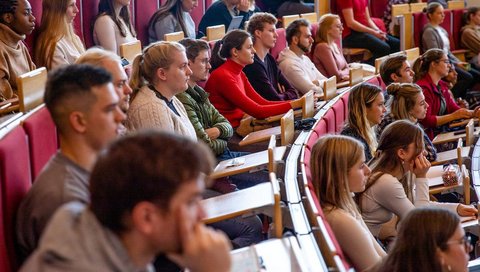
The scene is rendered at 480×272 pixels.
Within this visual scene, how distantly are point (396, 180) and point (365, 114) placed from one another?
1.30ft

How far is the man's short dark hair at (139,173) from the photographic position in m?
0.68

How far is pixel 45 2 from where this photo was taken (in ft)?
7.51

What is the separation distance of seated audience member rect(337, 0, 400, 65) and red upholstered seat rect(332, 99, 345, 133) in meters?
1.79

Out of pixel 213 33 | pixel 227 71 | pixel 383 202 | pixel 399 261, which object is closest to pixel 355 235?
pixel 399 261

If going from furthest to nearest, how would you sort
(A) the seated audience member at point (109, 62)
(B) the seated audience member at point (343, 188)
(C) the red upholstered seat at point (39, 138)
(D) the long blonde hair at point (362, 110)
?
(D) the long blonde hair at point (362, 110) < (B) the seated audience member at point (343, 188) < (A) the seated audience member at point (109, 62) < (C) the red upholstered seat at point (39, 138)

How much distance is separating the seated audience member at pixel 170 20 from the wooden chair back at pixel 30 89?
1.58m

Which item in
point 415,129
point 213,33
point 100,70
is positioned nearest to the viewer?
point 100,70

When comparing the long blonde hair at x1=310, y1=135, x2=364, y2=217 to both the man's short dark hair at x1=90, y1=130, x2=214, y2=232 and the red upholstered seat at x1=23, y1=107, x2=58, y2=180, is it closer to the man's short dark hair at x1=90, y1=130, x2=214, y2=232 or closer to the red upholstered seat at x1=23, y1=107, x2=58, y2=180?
the red upholstered seat at x1=23, y1=107, x2=58, y2=180

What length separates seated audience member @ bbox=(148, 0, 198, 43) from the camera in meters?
3.09

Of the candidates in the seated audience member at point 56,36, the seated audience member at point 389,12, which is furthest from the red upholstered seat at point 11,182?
the seated audience member at point 389,12

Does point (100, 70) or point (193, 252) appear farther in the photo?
point (100, 70)

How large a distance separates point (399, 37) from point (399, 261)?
10.5 ft

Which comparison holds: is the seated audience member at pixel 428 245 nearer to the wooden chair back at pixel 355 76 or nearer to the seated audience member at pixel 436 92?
the wooden chair back at pixel 355 76

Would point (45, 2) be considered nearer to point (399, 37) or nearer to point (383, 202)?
point (383, 202)
